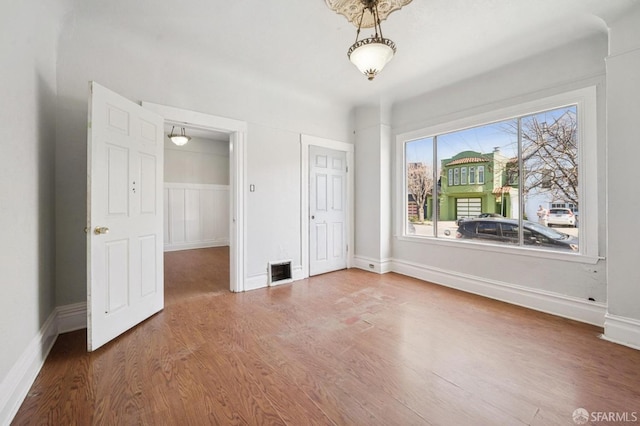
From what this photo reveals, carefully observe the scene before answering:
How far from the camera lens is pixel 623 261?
233 centimetres

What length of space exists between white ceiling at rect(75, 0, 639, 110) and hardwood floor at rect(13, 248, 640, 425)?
2.89 metres

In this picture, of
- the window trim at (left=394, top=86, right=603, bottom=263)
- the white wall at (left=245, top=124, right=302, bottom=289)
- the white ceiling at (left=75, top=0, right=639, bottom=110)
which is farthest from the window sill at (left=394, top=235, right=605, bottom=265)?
the white ceiling at (left=75, top=0, right=639, bottom=110)

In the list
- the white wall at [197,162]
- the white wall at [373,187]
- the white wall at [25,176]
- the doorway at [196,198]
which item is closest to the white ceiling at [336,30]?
the white wall at [25,176]

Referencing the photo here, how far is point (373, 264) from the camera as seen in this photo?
182 inches

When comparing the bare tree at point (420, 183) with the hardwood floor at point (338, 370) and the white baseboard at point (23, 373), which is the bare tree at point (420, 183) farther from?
the white baseboard at point (23, 373)

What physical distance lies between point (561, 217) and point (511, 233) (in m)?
0.52

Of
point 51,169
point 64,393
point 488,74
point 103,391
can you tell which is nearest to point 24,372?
point 64,393

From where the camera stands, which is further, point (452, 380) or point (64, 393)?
point (452, 380)

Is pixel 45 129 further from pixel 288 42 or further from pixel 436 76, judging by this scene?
pixel 436 76

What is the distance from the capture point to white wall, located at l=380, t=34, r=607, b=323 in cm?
268

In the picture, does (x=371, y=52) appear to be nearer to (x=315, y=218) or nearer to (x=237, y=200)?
(x=237, y=200)

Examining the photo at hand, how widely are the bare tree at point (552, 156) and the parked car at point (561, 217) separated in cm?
12

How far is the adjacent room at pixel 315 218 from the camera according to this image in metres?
1.68

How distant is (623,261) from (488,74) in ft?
8.26
